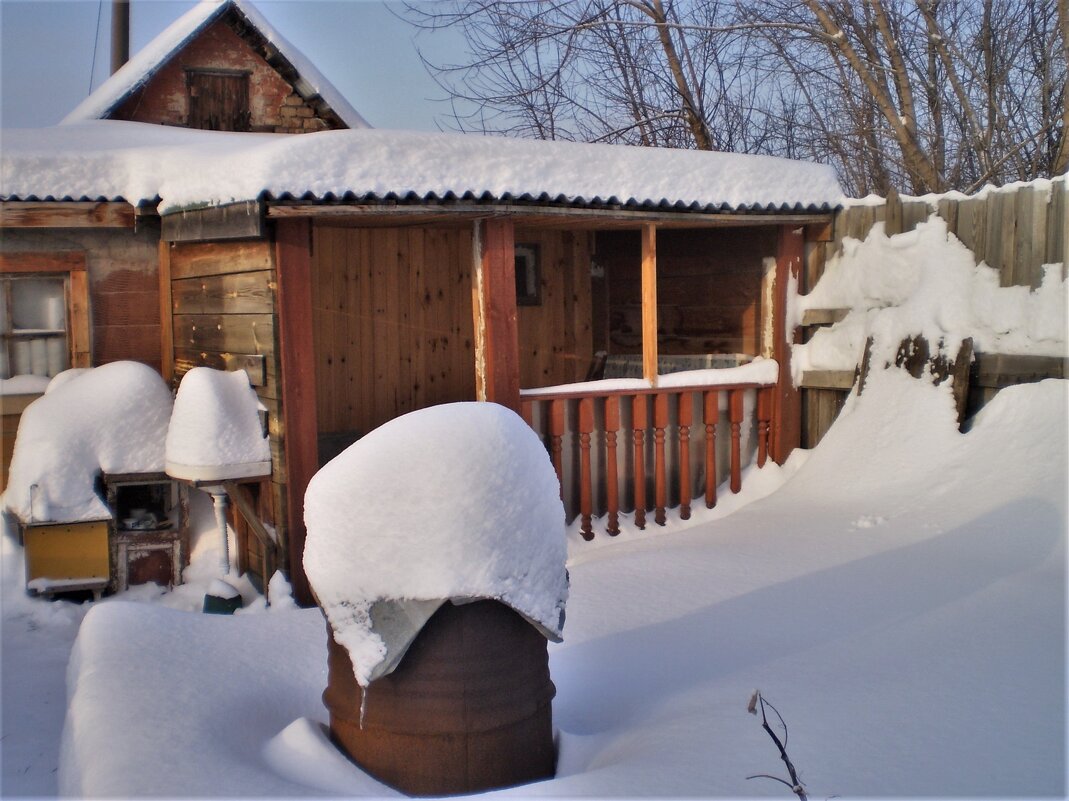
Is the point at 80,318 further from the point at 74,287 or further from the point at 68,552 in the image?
the point at 68,552

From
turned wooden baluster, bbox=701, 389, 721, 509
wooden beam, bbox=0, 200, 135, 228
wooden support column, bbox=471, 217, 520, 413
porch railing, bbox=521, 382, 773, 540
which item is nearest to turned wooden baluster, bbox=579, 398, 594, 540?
porch railing, bbox=521, 382, 773, 540

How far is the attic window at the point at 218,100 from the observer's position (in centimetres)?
976

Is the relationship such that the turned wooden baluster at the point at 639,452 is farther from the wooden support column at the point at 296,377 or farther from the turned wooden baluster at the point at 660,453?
the wooden support column at the point at 296,377

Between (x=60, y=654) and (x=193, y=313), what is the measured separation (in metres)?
2.62

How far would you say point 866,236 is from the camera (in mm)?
7461

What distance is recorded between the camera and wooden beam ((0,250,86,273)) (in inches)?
292

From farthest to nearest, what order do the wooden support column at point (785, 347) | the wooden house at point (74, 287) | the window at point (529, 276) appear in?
the window at point (529, 276) → the wooden support column at point (785, 347) → the wooden house at point (74, 287)

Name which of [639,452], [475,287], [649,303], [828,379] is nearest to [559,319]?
[649,303]

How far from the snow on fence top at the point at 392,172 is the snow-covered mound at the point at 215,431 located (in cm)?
119

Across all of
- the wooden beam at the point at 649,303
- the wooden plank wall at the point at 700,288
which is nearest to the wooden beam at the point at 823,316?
the wooden plank wall at the point at 700,288

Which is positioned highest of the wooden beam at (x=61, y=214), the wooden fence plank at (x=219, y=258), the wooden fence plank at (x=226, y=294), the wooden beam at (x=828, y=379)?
the wooden beam at (x=61, y=214)

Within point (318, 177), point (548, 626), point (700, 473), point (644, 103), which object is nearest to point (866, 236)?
point (700, 473)

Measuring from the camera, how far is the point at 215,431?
252 inches

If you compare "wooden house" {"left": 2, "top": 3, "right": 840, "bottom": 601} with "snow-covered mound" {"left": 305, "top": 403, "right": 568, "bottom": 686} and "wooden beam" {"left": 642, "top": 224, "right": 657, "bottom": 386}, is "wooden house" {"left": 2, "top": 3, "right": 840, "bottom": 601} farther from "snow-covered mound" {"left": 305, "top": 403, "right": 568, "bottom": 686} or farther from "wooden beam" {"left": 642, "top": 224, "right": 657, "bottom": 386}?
"snow-covered mound" {"left": 305, "top": 403, "right": 568, "bottom": 686}
